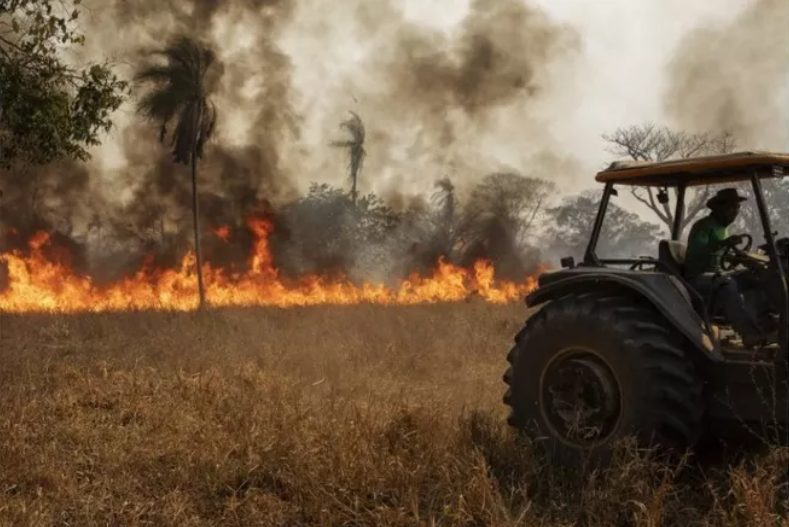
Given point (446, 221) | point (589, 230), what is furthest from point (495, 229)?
point (589, 230)

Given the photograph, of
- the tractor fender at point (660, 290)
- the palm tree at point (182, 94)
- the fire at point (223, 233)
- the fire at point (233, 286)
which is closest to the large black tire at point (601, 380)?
the tractor fender at point (660, 290)

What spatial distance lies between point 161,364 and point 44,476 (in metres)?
4.23

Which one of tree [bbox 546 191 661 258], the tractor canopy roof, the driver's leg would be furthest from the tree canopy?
tree [bbox 546 191 661 258]

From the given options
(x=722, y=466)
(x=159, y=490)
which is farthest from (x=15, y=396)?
(x=722, y=466)

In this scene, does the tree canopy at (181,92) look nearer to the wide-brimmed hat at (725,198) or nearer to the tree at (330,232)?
the tree at (330,232)

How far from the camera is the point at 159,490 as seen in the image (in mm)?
4316

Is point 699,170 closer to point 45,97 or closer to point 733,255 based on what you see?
point 733,255

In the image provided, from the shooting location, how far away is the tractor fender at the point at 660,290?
431 cm

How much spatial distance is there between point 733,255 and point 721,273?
6.0 inches

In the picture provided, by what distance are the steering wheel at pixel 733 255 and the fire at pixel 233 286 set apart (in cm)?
1739

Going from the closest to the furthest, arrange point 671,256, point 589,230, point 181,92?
point 671,256 < point 181,92 < point 589,230

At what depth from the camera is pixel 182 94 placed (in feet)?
62.3

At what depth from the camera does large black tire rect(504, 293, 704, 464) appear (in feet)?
13.8

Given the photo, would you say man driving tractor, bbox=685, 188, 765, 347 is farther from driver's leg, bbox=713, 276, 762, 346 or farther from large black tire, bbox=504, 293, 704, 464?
large black tire, bbox=504, 293, 704, 464
